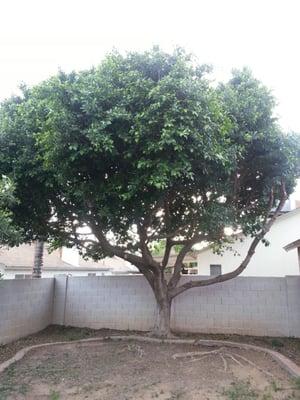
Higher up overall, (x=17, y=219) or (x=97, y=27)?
(x=97, y=27)

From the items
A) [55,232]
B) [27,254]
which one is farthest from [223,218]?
[27,254]

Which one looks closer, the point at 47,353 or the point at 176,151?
the point at 176,151

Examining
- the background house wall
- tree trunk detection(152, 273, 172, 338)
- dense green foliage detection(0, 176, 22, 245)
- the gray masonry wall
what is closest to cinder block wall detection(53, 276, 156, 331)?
the gray masonry wall

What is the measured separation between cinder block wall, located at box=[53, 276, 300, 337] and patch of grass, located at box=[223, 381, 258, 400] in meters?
3.75

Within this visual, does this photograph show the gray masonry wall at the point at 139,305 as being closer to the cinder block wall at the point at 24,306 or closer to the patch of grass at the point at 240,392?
the cinder block wall at the point at 24,306

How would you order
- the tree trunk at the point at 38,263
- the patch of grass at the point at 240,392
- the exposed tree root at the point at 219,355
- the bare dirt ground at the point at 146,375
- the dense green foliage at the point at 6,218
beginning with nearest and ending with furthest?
1. the patch of grass at the point at 240,392
2. the bare dirt ground at the point at 146,375
3. the dense green foliage at the point at 6,218
4. the exposed tree root at the point at 219,355
5. the tree trunk at the point at 38,263

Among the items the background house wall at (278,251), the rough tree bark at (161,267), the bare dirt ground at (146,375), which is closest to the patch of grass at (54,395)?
the bare dirt ground at (146,375)

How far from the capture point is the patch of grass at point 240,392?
4602 mm

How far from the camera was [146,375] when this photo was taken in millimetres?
5465

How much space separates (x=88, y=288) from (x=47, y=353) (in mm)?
2952

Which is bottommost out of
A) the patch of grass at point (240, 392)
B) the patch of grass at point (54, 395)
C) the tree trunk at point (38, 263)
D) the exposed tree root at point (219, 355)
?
the patch of grass at point (54, 395)

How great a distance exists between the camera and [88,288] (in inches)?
381

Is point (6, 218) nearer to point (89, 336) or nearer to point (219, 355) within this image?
point (89, 336)

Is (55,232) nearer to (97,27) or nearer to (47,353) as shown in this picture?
(47,353)
